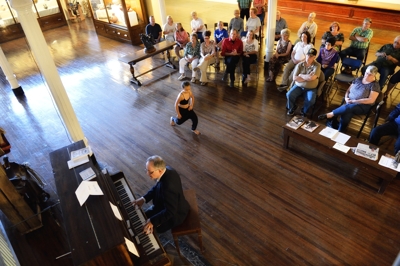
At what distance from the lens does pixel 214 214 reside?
3.83 metres

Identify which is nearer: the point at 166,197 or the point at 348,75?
the point at 166,197

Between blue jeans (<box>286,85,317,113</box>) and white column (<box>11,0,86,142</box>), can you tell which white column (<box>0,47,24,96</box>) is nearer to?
white column (<box>11,0,86,142</box>)

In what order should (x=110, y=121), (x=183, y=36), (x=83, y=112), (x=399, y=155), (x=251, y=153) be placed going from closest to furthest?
1. (x=399, y=155)
2. (x=251, y=153)
3. (x=110, y=121)
4. (x=83, y=112)
5. (x=183, y=36)

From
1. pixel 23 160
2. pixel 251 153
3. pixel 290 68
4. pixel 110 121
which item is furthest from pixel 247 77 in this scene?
pixel 23 160

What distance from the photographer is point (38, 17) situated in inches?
478

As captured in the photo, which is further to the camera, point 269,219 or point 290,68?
point 290,68

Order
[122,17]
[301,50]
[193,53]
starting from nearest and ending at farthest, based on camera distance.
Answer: [301,50] → [193,53] → [122,17]

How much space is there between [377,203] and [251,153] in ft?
6.09

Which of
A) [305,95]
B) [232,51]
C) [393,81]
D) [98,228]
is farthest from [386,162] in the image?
[232,51]

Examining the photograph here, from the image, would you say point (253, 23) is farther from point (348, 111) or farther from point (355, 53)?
point (348, 111)

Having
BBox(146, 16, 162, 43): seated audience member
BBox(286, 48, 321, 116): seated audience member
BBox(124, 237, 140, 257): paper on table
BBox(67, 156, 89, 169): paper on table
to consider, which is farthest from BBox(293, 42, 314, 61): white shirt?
BBox(124, 237, 140, 257): paper on table

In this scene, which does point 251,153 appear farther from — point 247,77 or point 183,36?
point 183,36

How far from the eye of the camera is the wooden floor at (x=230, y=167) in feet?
11.3

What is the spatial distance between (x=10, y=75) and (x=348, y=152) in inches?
291
